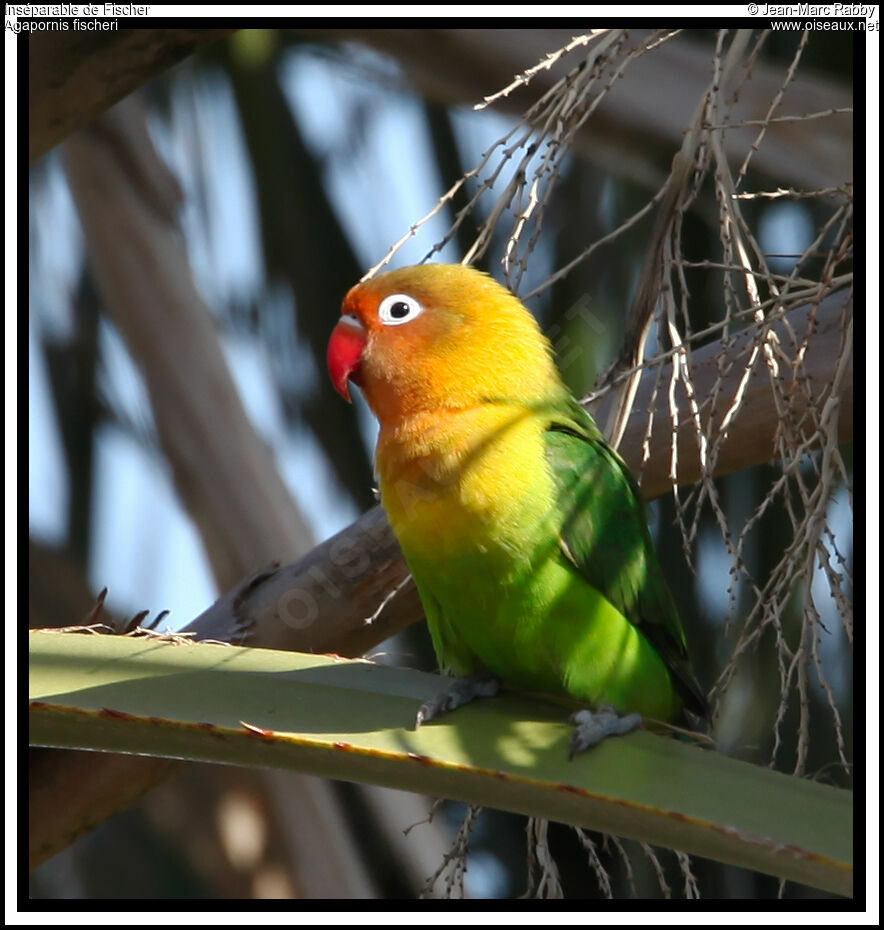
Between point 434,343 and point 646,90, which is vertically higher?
point 646,90

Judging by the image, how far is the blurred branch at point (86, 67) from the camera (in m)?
2.38

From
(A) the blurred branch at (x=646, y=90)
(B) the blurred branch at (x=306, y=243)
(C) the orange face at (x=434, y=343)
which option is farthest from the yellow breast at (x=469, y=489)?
(B) the blurred branch at (x=306, y=243)

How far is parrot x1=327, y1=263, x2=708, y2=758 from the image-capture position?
2150 millimetres

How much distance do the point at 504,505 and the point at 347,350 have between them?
1.88 feet

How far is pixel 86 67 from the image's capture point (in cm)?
243

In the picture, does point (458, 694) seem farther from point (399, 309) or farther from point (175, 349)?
point (175, 349)

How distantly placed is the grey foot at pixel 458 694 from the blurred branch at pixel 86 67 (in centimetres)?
148

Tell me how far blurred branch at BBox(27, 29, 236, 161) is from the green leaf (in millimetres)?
1238

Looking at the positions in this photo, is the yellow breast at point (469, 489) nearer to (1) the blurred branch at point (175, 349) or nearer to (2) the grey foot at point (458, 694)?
(2) the grey foot at point (458, 694)

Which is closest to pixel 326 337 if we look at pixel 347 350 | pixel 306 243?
pixel 306 243
